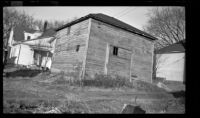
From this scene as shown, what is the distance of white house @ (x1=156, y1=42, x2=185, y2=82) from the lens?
69.3 ft

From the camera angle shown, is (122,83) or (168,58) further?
(168,58)

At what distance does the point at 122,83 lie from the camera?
12.4 meters

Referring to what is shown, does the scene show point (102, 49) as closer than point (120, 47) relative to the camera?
Yes

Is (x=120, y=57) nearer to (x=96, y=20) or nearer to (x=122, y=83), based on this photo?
(x=122, y=83)

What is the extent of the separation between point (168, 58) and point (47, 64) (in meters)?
19.6

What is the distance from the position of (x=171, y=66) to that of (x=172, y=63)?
51 centimetres

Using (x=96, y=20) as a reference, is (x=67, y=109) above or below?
below

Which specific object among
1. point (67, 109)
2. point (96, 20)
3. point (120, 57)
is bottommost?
point (67, 109)

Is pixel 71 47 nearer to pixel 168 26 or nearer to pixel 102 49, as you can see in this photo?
pixel 102 49

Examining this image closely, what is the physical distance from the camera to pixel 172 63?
22688 millimetres

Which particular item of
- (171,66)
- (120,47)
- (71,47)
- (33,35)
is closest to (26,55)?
(71,47)

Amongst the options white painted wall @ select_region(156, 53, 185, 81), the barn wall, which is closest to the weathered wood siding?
the barn wall

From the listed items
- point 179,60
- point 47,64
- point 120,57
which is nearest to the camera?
point 120,57
